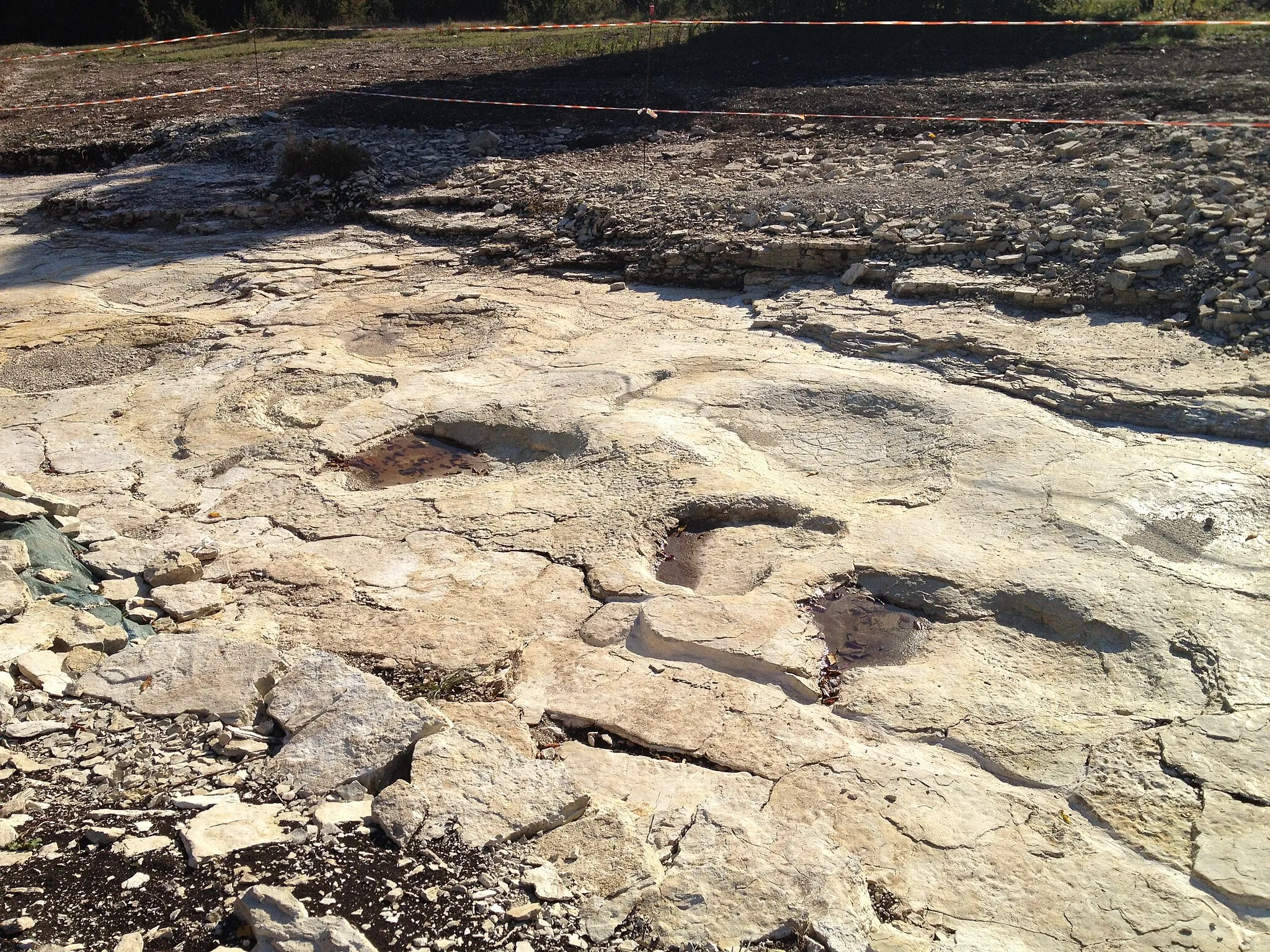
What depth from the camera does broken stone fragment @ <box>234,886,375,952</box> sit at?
2.19 metres

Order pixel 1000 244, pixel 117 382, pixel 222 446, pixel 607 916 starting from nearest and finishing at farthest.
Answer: pixel 607 916
pixel 222 446
pixel 117 382
pixel 1000 244

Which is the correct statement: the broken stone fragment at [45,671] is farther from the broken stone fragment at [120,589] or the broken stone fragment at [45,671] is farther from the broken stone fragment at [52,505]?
the broken stone fragment at [52,505]

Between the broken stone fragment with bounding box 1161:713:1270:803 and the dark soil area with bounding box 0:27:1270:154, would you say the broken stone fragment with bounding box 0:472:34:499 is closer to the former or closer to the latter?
the broken stone fragment with bounding box 1161:713:1270:803

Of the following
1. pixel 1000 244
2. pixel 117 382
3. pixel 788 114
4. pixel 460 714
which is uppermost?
pixel 788 114

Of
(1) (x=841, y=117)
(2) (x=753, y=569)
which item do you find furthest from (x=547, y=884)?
(1) (x=841, y=117)

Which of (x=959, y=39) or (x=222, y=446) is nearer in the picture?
(x=222, y=446)

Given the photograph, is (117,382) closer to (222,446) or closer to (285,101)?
(222,446)

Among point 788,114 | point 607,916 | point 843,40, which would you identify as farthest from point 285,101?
point 607,916

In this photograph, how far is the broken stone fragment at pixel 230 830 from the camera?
2486mm

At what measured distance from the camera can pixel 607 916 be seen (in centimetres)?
245

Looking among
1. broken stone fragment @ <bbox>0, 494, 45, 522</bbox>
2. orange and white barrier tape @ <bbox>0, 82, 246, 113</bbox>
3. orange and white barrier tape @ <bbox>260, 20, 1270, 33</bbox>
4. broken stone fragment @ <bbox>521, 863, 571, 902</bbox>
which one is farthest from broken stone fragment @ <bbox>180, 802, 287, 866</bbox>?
orange and white barrier tape @ <bbox>0, 82, 246, 113</bbox>

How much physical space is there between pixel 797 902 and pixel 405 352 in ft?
15.1

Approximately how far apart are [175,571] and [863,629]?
280cm

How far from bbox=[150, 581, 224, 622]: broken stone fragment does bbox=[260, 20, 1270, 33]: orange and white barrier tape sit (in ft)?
28.6
